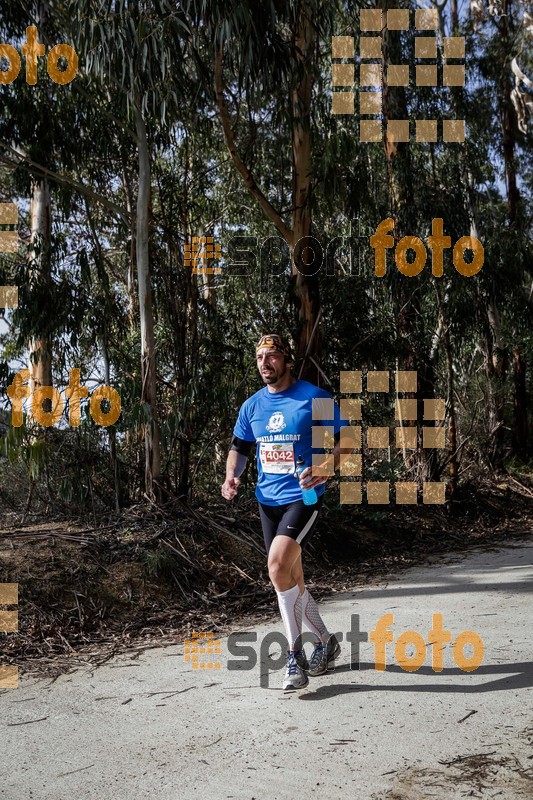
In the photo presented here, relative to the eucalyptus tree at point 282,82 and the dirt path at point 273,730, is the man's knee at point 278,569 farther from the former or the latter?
the eucalyptus tree at point 282,82

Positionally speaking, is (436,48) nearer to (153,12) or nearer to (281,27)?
(281,27)

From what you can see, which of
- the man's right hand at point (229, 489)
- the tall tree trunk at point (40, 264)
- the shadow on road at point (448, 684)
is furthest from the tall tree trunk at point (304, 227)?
the shadow on road at point (448, 684)

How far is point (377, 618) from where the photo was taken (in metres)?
6.77

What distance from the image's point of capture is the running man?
5281 mm

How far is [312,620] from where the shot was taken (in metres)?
5.49

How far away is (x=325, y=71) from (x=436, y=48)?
248cm

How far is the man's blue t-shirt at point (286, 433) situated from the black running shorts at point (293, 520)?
5 centimetres

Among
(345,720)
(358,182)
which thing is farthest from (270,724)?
(358,182)

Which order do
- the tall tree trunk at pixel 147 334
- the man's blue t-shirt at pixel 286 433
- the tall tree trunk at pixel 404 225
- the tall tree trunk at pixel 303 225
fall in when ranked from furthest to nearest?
the tall tree trunk at pixel 404 225 < the tall tree trunk at pixel 303 225 < the tall tree trunk at pixel 147 334 < the man's blue t-shirt at pixel 286 433

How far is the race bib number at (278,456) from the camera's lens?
540 cm

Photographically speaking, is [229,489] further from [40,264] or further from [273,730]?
[40,264]

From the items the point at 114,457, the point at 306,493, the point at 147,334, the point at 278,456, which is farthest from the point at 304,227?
the point at 306,493

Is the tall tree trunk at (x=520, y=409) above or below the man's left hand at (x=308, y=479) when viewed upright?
above

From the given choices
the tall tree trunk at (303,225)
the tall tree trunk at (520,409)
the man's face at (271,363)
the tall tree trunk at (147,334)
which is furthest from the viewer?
the tall tree trunk at (520,409)
